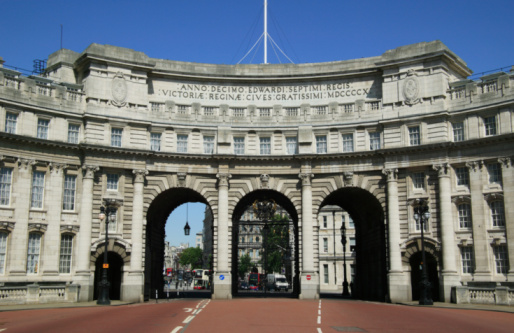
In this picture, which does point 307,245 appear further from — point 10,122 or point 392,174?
point 10,122

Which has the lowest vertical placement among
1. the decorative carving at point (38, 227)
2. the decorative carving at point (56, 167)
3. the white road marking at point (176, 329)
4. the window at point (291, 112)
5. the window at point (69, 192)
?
the white road marking at point (176, 329)

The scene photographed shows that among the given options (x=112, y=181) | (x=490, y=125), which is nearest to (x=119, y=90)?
(x=112, y=181)

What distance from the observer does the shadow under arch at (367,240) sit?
52.3m

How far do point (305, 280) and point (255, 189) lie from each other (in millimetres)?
8981

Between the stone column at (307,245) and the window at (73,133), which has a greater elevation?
the window at (73,133)

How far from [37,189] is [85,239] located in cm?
540

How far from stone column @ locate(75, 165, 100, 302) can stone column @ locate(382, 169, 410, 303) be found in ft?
78.6

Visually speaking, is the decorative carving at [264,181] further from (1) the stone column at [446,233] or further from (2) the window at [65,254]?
(2) the window at [65,254]

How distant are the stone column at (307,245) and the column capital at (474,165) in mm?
12852

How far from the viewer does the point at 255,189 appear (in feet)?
172

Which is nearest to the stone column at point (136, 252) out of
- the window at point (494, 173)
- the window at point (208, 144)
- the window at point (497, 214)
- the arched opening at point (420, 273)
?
the window at point (208, 144)

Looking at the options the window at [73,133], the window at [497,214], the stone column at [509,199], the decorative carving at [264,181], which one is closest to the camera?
the stone column at [509,199]

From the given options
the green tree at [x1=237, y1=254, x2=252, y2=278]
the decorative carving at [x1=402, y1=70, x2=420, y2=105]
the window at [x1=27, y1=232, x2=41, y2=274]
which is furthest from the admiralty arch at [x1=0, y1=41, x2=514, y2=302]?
the green tree at [x1=237, y1=254, x2=252, y2=278]

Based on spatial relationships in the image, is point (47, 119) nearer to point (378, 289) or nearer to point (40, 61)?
point (40, 61)
